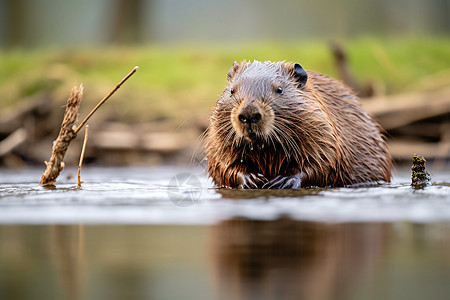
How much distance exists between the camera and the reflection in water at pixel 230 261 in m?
2.08

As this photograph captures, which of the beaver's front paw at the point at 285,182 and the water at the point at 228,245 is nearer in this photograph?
the water at the point at 228,245

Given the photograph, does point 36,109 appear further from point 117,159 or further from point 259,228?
point 259,228

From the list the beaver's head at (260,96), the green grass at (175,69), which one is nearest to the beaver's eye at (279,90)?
the beaver's head at (260,96)

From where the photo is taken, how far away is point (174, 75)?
43.1 ft

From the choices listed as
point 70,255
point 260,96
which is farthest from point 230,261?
point 260,96

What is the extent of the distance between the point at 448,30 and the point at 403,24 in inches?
47.3

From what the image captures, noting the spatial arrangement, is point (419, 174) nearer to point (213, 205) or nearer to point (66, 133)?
point (213, 205)

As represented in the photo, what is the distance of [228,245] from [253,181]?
7.32 feet

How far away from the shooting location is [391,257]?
2.56 metres

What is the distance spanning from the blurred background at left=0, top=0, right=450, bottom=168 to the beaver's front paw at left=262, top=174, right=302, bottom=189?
0.78 m

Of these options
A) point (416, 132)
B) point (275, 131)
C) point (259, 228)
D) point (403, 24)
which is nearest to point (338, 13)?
point (403, 24)

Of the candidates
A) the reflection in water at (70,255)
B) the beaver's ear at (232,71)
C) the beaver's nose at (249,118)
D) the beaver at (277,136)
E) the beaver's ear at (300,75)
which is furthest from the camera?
the beaver's ear at (232,71)

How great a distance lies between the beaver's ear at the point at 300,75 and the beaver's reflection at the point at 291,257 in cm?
181

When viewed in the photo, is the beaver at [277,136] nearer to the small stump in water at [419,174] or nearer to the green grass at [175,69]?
the small stump in water at [419,174]
